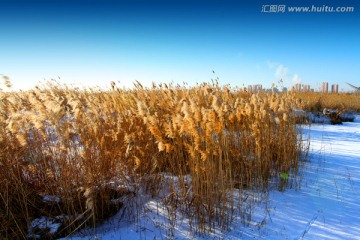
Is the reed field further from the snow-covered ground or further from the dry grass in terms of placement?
the snow-covered ground

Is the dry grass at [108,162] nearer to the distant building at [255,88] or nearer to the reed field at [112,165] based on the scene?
the reed field at [112,165]

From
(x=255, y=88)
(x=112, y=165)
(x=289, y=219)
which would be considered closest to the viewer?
(x=289, y=219)

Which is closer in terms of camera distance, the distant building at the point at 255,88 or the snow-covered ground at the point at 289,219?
the snow-covered ground at the point at 289,219

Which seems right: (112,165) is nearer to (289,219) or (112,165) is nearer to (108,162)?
(108,162)

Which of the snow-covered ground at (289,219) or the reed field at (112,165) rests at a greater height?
the reed field at (112,165)

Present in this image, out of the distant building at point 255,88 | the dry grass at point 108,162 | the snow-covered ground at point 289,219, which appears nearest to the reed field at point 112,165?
the dry grass at point 108,162

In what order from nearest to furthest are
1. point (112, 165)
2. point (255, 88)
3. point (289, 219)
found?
point (289, 219)
point (112, 165)
point (255, 88)

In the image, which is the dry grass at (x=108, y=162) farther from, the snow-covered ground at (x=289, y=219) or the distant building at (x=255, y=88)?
the distant building at (x=255, y=88)

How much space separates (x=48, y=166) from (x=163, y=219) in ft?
3.90

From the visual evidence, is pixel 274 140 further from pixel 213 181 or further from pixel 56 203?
pixel 56 203

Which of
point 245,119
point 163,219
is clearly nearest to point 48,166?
point 163,219

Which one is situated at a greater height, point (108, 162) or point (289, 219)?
point (108, 162)

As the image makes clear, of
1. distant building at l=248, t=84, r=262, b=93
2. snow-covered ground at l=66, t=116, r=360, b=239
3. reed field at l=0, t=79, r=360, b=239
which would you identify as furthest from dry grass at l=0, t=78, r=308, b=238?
distant building at l=248, t=84, r=262, b=93

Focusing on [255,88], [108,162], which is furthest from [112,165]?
[255,88]
